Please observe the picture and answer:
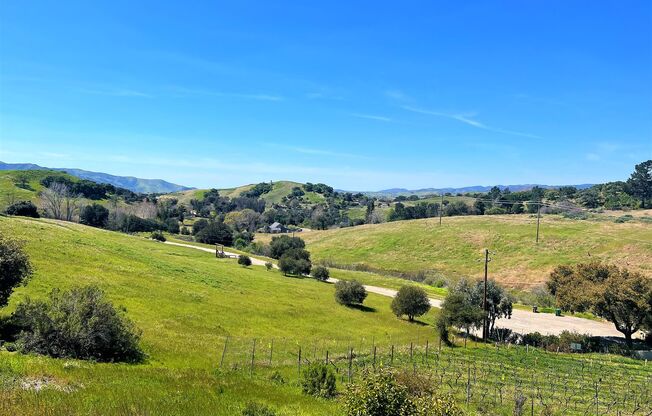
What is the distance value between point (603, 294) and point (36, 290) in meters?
54.2

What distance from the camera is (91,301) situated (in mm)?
24188

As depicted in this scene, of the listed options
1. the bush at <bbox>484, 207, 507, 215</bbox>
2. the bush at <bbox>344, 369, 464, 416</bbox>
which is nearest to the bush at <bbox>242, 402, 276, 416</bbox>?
the bush at <bbox>344, 369, 464, 416</bbox>

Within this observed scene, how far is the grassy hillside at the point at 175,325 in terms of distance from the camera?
51.4 ft

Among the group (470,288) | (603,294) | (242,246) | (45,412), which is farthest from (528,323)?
(242,246)

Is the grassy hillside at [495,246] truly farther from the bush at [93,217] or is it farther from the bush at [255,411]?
the bush at [255,411]

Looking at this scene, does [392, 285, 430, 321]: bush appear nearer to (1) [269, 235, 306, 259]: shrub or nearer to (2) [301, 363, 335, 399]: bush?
(2) [301, 363, 335, 399]: bush

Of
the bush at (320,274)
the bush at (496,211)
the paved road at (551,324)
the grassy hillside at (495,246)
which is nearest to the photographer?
the paved road at (551,324)

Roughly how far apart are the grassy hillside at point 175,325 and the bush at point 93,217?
75499 millimetres

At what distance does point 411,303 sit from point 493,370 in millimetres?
22616

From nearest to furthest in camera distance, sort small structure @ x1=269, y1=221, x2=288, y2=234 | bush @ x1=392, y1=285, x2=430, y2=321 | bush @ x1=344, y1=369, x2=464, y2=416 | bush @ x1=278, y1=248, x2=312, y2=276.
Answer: bush @ x1=344, y1=369, x2=464, y2=416 < bush @ x1=392, y1=285, x2=430, y2=321 < bush @ x1=278, y1=248, x2=312, y2=276 < small structure @ x1=269, y1=221, x2=288, y2=234

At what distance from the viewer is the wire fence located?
25.1m

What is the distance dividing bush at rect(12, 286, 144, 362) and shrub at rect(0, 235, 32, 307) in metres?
2.13

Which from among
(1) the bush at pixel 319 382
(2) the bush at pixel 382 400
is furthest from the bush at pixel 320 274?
(2) the bush at pixel 382 400

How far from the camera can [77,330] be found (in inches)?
883
